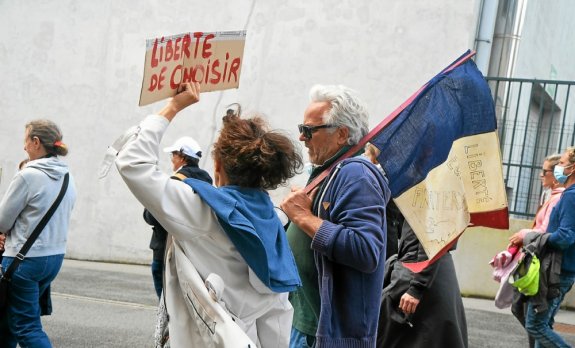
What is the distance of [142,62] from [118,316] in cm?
560

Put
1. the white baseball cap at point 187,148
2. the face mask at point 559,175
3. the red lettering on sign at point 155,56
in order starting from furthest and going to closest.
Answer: the face mask at point 559,175 < the white baseball cap at point 187,148 < the red lettering on sign at point 155,56

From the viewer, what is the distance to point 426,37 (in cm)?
1178

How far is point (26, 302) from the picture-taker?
18.6 ft

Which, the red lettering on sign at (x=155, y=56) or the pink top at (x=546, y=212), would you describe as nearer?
the red lettering on sign at (x=155, y=56)

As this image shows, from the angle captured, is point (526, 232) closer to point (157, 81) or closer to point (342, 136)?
point (342, 136)

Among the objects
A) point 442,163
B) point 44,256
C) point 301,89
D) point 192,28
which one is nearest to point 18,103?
point 192,28

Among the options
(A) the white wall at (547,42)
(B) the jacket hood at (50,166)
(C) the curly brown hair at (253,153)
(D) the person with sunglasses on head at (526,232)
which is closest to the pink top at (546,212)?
(D) the person with sunglasses on head at (526,232)

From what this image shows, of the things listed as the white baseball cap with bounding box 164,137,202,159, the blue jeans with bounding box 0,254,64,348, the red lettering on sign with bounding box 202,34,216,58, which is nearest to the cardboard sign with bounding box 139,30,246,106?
the red lettering on sign with bounding box 202,34,216,58

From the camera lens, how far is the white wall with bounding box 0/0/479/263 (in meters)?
11.9

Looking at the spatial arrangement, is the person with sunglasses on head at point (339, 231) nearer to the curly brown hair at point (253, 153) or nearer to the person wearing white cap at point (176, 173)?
the curly brown hair at point (253, 153)

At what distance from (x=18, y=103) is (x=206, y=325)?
11679 mm

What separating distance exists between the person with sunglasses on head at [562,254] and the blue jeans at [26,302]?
3.50m

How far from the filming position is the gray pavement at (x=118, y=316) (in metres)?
7.62

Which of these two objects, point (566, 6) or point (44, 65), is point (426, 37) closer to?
point (44, 65)
